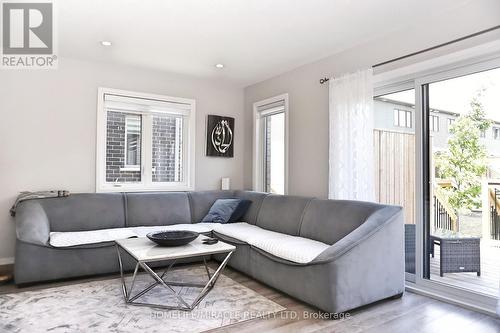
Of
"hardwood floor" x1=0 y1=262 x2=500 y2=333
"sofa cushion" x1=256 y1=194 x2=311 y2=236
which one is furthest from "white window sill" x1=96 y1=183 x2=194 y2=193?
"hardwood floor" x1=0 y1=262 x2=500 y2=333

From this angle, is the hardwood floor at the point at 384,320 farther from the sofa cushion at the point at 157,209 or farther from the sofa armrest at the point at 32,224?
the sofa armrest at the point at 32,224

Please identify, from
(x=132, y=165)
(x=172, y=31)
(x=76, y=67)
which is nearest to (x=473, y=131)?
(x=172, y=31)

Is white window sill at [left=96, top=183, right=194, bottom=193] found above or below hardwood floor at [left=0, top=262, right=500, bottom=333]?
above

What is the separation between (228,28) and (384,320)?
2.84 meters

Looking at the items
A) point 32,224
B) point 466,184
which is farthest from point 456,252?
point 32,224

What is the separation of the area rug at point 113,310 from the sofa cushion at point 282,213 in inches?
34.5

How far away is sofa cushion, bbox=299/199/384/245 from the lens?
3.08 meters

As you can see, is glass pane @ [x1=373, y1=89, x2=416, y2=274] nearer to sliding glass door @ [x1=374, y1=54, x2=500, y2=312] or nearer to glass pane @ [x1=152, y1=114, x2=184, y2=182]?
sliding glass door @ [x1=374, y1=54, x2=500, y2=312]

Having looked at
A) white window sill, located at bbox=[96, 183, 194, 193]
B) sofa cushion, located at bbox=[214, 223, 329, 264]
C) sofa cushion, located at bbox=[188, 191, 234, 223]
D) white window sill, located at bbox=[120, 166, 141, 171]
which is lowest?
sofa cushion, located at bbox=[214, 223, 329, 264]

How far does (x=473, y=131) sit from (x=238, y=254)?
247 centimetres

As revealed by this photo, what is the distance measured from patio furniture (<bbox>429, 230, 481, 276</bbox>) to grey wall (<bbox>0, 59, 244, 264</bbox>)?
3.81 meters

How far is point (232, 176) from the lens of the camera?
5434mm

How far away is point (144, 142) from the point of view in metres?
4.71

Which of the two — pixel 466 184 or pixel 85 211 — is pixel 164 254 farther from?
pixel 466 184
